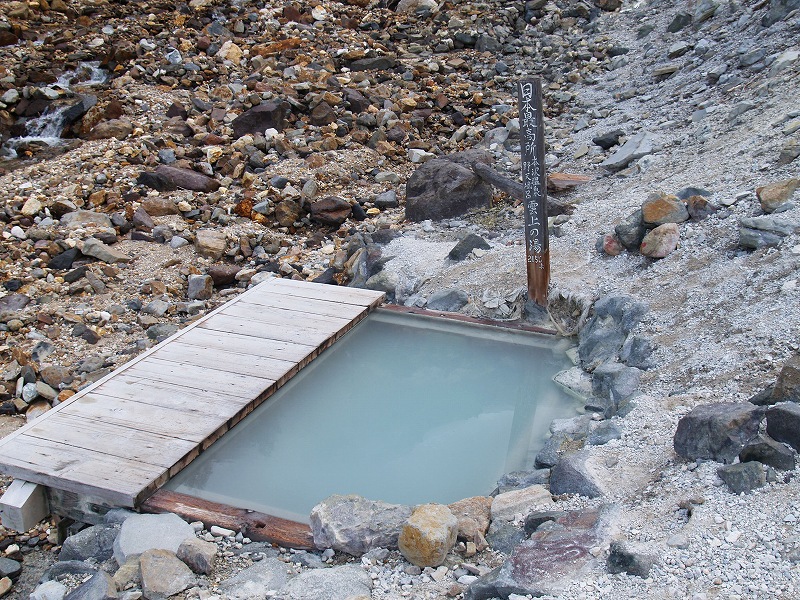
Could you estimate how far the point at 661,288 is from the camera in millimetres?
4559

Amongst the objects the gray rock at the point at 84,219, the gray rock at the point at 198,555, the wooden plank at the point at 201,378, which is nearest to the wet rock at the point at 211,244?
the gray rock at the point at 84,219

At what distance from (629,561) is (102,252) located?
21.0 feet

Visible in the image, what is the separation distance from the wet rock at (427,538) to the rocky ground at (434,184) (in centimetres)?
6

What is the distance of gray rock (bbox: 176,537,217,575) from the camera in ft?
9.91

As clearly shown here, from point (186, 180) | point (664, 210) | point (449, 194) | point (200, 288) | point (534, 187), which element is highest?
point (534, 187)

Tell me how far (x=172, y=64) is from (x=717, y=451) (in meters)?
10.9

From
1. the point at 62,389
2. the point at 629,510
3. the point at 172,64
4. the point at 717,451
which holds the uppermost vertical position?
the point at 172,64

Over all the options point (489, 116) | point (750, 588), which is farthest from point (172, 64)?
point (750, 588)

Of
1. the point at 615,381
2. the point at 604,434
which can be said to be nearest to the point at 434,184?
the point at 615,381

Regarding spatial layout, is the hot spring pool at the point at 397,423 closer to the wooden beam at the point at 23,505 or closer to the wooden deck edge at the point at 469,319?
the wooden deck edge at the point at 469,319

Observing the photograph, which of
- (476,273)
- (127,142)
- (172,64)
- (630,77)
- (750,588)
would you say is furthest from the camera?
(172,64)

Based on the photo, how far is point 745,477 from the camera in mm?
2674

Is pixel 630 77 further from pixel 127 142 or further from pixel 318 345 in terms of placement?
pixel 318 345

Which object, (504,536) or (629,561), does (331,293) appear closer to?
(504,536)
